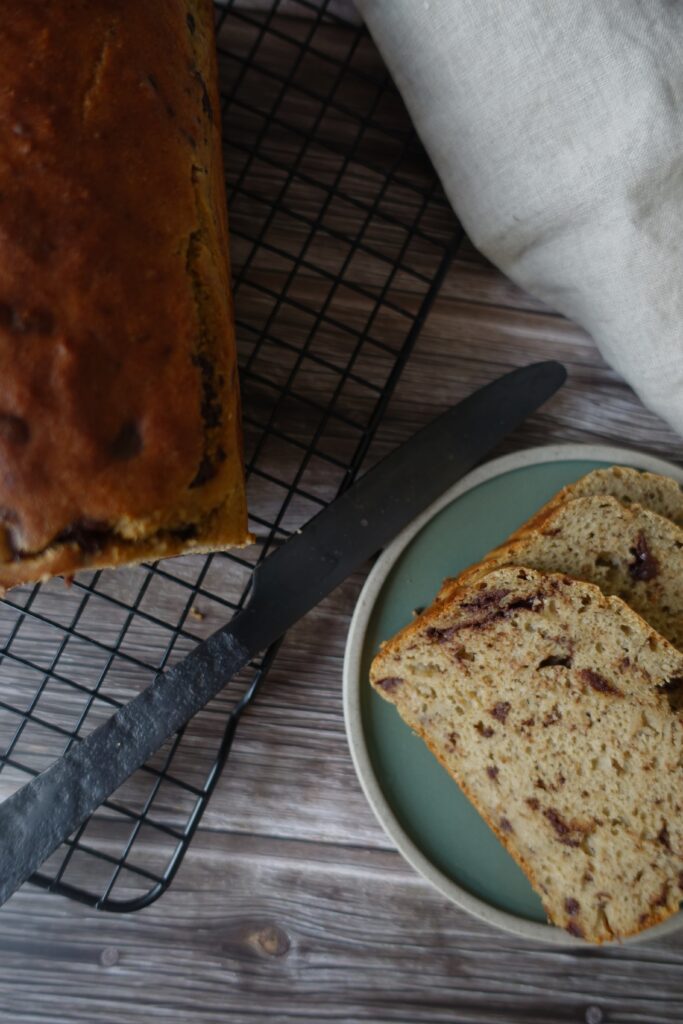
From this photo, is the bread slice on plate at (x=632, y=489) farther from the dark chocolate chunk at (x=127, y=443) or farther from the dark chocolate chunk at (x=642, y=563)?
the dark chocolate chunk at (x=127, y=443)

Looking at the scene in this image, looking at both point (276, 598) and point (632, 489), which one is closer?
point (276, 598)

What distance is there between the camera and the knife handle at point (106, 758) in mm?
1332

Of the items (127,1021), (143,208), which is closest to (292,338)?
(143,208)

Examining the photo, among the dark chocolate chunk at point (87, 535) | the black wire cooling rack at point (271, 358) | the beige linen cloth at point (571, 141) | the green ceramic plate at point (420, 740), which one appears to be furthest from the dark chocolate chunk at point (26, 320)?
the beige linen cloth at point (571, 141)

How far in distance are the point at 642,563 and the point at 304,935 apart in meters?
0.95

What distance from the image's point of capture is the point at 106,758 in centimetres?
138

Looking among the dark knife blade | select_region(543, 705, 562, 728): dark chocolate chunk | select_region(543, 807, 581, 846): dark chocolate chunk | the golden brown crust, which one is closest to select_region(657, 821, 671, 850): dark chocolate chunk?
select_region(543, 807, 581, 846): dark chocolate chunk

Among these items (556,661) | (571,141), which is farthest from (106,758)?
(571,141)

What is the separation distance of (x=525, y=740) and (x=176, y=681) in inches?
24.8

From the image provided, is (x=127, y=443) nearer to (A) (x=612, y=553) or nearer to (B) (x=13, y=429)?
(B) (x=13, y=429)

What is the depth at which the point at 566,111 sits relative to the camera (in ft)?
4.68

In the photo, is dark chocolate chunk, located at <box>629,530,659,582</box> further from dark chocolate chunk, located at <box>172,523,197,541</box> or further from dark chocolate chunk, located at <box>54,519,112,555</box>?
dark chocolate chunk, located at <box>54,519,112,555</box>

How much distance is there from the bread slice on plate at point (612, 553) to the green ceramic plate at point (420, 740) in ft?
0.25

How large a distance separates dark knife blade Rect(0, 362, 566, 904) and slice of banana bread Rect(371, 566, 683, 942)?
7.5 inches
